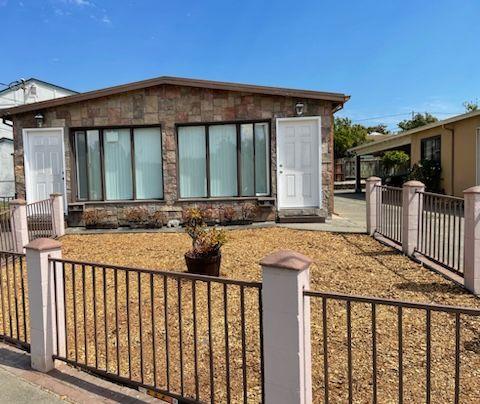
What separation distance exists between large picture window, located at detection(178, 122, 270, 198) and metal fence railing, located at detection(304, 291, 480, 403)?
621cm

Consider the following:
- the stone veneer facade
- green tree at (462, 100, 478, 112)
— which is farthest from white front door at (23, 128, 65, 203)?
green tree at (462, 100, 478, 112)

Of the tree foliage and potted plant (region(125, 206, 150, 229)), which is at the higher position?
the tree foliage

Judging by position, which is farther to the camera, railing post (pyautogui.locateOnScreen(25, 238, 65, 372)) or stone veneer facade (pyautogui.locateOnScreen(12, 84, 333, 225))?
stone veneer facade (pyautogui.locateOnScreen(12, 84, 333, 225))

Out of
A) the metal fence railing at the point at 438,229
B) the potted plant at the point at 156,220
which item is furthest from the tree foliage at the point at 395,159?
the metal fence railing at the point at 438,229

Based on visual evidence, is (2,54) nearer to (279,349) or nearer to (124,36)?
(124,36)

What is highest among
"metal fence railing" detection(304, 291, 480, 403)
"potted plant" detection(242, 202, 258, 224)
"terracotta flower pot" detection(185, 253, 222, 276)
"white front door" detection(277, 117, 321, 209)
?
"white front door" detection(277, 117, 321, 209)

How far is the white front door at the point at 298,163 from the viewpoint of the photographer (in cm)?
962

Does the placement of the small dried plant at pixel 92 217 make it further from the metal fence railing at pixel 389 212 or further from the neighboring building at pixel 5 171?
the neighboring building at pixel 5 171

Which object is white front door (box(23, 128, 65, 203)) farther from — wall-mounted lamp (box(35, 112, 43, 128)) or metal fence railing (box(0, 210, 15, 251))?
metal fence railing (box(0, 210, 15, 251))

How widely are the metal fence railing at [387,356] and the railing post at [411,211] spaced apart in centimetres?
242

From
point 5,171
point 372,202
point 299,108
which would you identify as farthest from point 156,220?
point 5,171

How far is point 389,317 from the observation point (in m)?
3.79

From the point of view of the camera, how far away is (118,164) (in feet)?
33.5

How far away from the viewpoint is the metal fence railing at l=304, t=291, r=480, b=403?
7.22 feet
